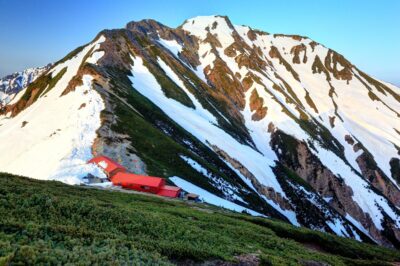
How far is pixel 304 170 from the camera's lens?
141125 mm

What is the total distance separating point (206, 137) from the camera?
331 ft

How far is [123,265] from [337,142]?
166 m

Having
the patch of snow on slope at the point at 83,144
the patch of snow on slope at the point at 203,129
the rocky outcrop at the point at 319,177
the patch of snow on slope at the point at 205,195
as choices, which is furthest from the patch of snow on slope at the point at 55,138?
the rocky outcrop at the point at 319,177

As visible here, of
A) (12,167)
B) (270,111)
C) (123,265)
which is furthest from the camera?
(270,111)

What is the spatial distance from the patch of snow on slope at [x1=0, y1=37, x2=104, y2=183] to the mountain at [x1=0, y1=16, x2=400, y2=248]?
32cm

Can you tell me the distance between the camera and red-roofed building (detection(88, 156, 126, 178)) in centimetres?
5628

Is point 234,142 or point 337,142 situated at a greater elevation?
point 337,142

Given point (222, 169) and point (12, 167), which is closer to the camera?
point (12, 167)

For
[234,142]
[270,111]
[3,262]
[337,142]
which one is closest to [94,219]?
[3,262]

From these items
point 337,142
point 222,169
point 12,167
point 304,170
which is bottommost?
point 12,167

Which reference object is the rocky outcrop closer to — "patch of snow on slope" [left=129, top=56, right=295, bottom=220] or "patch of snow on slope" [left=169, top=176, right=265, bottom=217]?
"patch of snow on slope" [left=129, top=56, right=295, bottom=220]

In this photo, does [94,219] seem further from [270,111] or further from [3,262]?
[270,111]

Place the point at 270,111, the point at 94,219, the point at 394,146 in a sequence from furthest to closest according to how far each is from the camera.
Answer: the point at 394,146, the point at 270,111, the point at 94,219

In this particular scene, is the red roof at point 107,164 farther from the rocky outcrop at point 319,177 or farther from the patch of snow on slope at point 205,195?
the rocky outcrop at point 319,177
